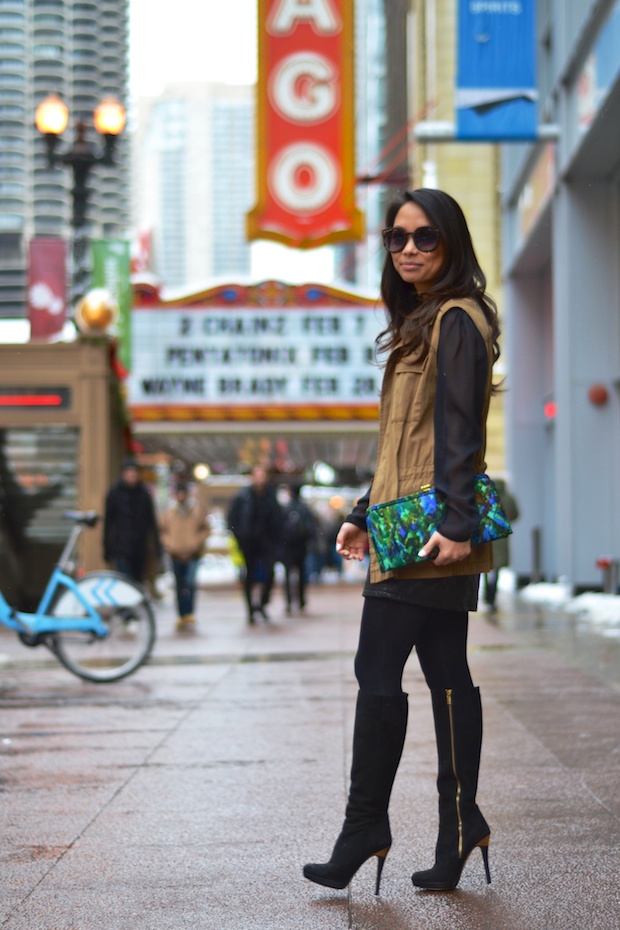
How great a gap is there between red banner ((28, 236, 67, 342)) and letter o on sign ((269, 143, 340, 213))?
19.4 ft

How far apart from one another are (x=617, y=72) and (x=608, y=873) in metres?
9.98

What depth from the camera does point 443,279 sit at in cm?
370

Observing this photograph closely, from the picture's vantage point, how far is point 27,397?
53.5ft

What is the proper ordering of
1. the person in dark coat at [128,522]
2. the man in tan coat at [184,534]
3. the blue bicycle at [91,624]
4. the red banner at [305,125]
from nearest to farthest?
the blue bicycle at [91,624] → the person in dark coat at [128,522] → the man in tan coat at [184,534] → the red banner at [305,125]

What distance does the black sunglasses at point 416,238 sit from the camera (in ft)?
12.0

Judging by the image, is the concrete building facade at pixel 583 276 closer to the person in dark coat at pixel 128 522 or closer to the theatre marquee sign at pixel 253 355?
the person in dark coat at pixel 128 522

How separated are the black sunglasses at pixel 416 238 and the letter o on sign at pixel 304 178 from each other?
839 inches

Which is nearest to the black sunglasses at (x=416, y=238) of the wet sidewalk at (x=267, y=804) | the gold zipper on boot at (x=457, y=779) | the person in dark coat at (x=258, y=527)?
the gold zipper on boot at (x=457, y=779)

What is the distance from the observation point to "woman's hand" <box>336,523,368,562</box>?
146 inches

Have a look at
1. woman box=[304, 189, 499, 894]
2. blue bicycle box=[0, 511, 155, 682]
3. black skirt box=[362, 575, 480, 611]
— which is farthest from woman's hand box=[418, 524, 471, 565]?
blue bicycle box=[0, 511, 155, 682]

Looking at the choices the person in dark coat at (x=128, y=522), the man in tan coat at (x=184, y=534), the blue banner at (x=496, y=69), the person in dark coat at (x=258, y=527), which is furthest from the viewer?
the man in tan coat at (x=184, y=534)

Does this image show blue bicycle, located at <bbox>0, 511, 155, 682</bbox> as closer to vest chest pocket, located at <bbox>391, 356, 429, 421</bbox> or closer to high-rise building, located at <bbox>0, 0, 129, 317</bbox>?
vest chest pocket, located at <bbox>391, 356, 429, 421</bbox>

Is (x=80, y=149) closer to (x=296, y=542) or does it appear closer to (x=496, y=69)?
(x=496, y=69)

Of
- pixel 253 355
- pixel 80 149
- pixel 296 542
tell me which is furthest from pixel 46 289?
pixel 296 542
